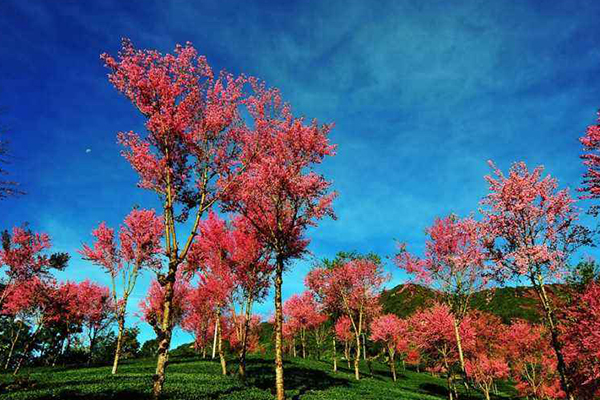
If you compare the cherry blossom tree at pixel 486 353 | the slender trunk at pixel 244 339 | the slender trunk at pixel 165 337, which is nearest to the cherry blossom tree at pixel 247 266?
the slender trunk at pixel 244 339

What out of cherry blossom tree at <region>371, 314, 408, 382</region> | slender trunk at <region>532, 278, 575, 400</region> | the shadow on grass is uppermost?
cherry blossom tree at <region>371, 314, 408, 382</region>

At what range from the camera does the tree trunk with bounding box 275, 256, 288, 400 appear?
1702 centimetres

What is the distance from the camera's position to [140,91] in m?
17.2

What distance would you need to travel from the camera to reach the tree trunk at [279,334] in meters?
17.0

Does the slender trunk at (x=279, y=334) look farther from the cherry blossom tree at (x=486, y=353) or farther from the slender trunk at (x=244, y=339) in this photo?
the cherry blossom tree at (x=486, y=353)

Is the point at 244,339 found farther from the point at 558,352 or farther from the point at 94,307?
the point at 94,307

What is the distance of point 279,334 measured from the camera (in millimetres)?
18922

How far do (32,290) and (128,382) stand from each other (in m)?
32.5

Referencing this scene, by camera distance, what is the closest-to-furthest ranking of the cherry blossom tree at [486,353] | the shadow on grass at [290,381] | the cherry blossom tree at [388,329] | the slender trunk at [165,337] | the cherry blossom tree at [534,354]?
the slender trunk at [165,337]
the shadow on grass at [290,381]
the cherry blossom tree at [534,354]
the cherry blossom tree at [486,353]
the cherry blossom tree at [388,329]

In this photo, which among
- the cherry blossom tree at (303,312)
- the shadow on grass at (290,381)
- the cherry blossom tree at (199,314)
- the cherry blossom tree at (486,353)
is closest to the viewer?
the shadow on grass at (290,381)

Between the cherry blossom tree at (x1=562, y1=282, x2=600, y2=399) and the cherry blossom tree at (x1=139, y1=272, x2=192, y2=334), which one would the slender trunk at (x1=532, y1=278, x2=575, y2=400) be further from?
the cherry blossom tree at (x1=139, y1=272, x2=192, y2=334)

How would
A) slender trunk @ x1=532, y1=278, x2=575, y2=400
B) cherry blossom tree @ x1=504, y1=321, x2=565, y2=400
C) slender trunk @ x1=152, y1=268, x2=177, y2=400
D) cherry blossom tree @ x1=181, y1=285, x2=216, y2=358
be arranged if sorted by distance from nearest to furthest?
1. slender trunk @ x1=152, y1=268, x2=177, y2=400
2. slender trunk @ x1=532, y1=278, x2=575, y2=400
3. cherry blossom tree @ x1=504, y1=321, x2=565, y2=400
4. cherry blossom tree @ x1=181, y1=285, x2=216, y2=358

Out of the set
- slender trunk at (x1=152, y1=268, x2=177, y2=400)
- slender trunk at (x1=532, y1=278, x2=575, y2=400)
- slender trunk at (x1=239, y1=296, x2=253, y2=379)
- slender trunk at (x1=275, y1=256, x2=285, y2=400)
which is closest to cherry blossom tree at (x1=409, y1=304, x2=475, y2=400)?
slender trunk at (x1=532, y1=278, x2=575, y2=400)

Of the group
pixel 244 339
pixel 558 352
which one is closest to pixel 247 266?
pixel 244 339
